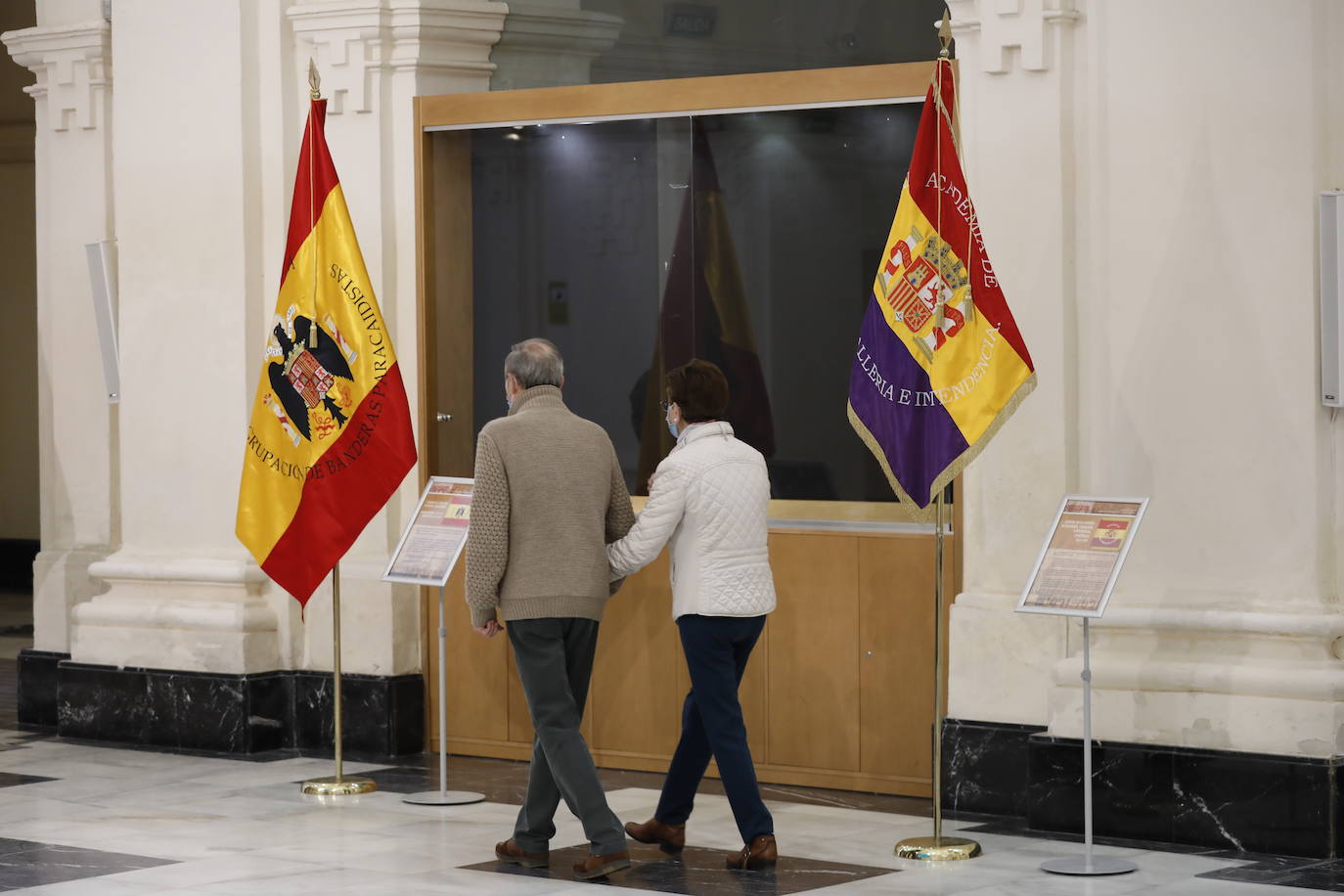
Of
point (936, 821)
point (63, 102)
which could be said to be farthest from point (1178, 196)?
point (63, 102)

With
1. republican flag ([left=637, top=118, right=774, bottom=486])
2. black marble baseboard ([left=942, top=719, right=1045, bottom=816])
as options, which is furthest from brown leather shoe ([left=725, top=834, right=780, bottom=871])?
republican flag ([left=637, top=118, right=774, bottom=486])

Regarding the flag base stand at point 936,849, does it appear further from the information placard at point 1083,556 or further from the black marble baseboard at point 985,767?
the information placard at point 1083,556

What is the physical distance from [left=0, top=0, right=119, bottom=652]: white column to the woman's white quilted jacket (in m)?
4.49

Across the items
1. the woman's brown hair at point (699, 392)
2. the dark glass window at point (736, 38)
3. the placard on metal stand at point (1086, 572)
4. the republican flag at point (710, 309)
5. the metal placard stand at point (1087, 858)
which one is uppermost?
the dark glass window at point (736, 38)

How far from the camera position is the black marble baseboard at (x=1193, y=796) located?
22.4 feet

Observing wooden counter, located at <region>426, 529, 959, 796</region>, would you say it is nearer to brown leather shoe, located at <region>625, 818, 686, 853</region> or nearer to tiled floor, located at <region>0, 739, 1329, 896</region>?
tiled floor, located at <region>0, 739, 1329, 896</region>

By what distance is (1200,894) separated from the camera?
6289 mm

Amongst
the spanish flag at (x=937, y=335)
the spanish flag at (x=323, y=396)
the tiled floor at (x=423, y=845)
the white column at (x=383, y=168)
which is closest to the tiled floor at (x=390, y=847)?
the tiled floor at (x=423, y=845)

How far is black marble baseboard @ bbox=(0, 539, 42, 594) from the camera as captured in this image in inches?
711

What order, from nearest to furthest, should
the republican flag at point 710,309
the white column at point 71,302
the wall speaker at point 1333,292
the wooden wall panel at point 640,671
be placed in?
the wall speaker at point 1333,292 → the republican flag at point 710,309 → the wooden wall panel at point 640,671 → the white column at point 71,302

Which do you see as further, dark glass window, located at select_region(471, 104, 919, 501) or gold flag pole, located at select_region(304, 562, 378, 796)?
dark glass window, located at select_region(471, 104, 919, 501)

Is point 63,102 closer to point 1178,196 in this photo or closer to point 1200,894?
point 1178,196

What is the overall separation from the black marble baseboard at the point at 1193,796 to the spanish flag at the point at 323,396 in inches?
110

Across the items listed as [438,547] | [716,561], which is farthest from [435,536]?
[716,561]
